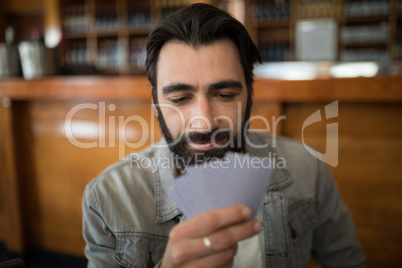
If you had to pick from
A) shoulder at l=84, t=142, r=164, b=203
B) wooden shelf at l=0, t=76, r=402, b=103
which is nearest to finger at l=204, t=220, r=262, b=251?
shoulder at l=84, t=142, r=164, b=203

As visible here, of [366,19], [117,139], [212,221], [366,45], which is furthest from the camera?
[366,45]

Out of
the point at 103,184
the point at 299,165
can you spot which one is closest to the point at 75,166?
the point at 103,184

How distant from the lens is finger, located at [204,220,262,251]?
0.63m

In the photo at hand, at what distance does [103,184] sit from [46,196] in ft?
4.22

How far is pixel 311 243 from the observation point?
45.6 inches

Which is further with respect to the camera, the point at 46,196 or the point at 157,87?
the point at 46,196

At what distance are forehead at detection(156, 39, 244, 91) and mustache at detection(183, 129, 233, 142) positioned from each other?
0.42ft

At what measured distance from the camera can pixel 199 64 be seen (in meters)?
0.91

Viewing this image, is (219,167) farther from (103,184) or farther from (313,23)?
(313,23)

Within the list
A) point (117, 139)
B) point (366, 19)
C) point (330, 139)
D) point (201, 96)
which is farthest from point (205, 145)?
point (366, 19)

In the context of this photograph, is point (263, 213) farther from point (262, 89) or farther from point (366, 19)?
point (366, 19)

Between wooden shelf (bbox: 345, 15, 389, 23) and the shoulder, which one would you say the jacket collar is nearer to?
the shoulder

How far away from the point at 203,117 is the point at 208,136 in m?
0.05

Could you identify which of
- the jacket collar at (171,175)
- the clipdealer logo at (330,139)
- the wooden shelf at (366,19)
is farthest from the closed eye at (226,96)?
the wooden shelf at (366,19)
